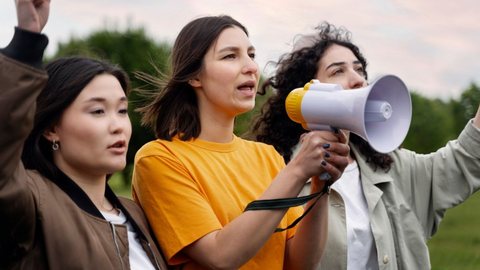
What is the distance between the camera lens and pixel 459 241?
1105 cm

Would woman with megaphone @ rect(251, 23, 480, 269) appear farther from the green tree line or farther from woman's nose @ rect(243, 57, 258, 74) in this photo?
woman's nose @ rect(243, 57, 258, 74)

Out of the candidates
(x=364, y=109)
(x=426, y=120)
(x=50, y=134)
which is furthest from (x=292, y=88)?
(x=426, y=120)

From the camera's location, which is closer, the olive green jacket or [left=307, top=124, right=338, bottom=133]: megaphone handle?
[left=307, top=124, right=338, bottom=133]: megaphone handle

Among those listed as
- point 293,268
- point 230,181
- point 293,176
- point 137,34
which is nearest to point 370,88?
point 293,176

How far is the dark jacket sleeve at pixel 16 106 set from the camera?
244 cm

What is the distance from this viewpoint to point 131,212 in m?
3.40

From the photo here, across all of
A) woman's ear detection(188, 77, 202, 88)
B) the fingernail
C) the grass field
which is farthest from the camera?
the grass field

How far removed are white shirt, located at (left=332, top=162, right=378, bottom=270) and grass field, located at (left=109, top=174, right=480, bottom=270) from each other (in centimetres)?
533

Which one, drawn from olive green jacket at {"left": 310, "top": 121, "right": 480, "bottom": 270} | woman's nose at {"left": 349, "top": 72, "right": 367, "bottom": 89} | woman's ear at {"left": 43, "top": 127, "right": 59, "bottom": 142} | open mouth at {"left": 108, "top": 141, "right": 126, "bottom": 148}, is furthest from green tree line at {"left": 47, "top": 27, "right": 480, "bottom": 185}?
olive green jacket at {"left": 310, "top": 121, "right": 480, "bottom": 270}

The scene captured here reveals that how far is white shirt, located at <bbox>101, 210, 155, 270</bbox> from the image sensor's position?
3.19 metres

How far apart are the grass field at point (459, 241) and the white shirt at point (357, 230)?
5330mm

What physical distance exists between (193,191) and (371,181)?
1363 millimetres

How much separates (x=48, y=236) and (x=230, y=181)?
994mm

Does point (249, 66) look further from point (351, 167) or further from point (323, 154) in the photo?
point (351, 167)
